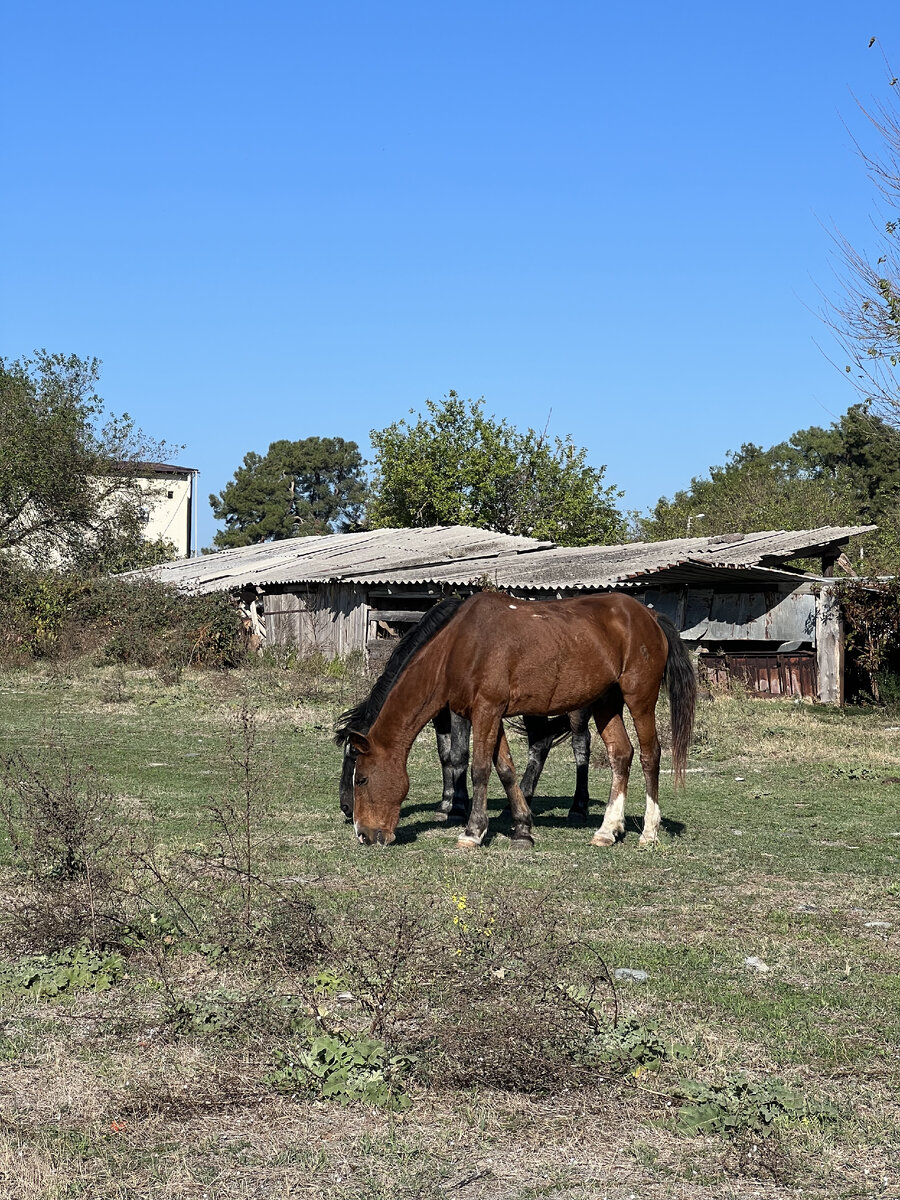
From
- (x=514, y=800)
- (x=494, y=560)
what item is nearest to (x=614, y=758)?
(x=514, y=800)

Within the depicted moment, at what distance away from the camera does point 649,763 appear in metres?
10.4

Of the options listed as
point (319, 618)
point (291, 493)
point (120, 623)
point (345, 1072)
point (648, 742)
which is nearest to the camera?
point (345, 1072)

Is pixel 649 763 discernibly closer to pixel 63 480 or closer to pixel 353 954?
pixel 353 954

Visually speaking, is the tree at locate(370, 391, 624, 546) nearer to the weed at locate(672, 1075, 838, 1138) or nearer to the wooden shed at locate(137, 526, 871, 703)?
the wooden shed at locate(137, 526, 871, 703)

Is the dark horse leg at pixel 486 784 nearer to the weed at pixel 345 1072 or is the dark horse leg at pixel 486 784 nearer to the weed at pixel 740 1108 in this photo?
the weed at pixel 345 1072

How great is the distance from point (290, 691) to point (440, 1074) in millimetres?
18330

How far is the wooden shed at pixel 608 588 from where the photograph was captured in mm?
23047

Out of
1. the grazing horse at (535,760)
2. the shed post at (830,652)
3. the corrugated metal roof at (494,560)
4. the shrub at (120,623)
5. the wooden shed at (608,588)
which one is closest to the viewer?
the grazing horse at (535,760)

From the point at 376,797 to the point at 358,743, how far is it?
443mm

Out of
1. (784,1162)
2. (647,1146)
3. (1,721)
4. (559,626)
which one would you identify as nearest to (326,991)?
(647,1146)

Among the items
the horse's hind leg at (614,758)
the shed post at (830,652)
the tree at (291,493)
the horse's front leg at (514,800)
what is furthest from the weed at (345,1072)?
the tree at (291,493)

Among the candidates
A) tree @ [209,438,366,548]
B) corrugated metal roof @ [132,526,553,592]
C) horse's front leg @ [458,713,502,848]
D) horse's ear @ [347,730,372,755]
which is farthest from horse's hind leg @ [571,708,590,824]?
tree @ [209,438,366,548]

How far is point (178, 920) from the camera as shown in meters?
6.95

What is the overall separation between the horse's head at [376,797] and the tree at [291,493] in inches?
2996
